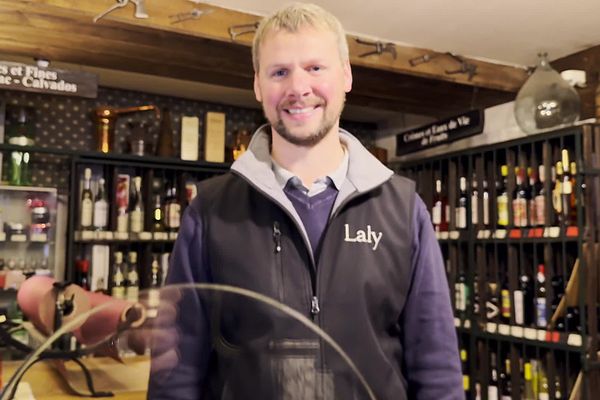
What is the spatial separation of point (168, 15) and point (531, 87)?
6.53 ft

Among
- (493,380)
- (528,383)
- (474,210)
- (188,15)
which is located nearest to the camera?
(188,15)

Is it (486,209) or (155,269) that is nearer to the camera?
(486,209)

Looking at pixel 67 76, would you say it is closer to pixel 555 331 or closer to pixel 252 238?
pixel 252 238

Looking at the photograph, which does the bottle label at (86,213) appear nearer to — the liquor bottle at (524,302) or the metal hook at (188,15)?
the metal hook at (188,15)

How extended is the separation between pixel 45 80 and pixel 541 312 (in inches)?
111

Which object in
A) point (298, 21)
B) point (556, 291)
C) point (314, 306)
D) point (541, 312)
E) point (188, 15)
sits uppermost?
point (188, 15)

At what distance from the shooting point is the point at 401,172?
498cm

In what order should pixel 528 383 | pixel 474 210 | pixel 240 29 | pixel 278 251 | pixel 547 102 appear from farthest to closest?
pixel 474 210 < pixel 528 383 < pixel 547 102 < pixel 240 29 < pixel 278 251

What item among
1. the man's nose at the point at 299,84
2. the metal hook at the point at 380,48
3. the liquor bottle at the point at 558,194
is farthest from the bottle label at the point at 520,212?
the man's nose at the point at 299,84

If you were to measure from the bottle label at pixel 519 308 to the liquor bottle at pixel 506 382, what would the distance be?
0.90ft

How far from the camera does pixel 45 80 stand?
279 centimetres

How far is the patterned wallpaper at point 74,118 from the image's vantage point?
14.7 ft

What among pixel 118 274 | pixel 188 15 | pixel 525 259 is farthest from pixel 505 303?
pixel 118 274

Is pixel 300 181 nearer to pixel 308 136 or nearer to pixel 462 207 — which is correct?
pixel 308 136
